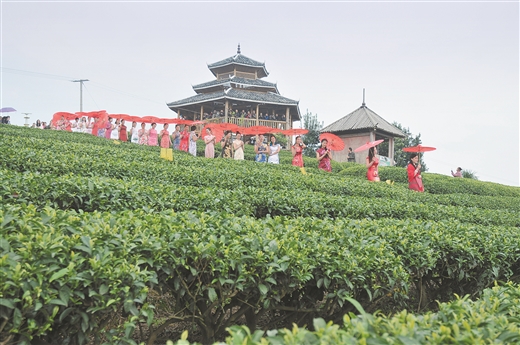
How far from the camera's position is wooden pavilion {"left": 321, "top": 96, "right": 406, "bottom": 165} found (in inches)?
1066

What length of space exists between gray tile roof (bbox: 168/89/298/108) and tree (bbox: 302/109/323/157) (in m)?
5.52

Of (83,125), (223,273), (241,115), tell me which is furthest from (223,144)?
(241,115)

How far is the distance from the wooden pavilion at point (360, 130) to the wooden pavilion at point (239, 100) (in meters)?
4.69

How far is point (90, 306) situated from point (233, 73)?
35.1 m

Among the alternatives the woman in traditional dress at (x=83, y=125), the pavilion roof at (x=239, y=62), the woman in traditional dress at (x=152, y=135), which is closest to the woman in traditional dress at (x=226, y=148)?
the woman in traditional dress at (x=152, y=135)

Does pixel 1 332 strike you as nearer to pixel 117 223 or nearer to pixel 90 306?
pixel 90 306

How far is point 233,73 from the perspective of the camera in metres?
36.1

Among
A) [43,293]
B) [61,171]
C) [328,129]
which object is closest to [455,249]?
[43,293]

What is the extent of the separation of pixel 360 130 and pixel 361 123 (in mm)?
493

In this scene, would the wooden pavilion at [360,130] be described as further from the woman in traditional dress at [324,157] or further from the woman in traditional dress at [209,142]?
the woman in traditional dress at [209,142]

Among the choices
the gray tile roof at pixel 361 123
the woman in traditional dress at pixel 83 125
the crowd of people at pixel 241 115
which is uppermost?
the crowd of people at pixel 241 115

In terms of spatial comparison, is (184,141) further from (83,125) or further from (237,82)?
(237,82)

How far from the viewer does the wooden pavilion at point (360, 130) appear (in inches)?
1066

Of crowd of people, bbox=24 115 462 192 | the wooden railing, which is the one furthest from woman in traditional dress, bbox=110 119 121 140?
the wooden railing
